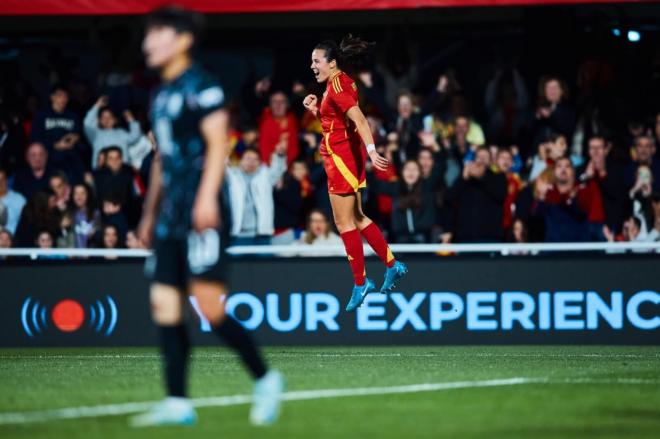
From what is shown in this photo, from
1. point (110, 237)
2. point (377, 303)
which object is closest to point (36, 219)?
point (110, 237)

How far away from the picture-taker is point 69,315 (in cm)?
1491

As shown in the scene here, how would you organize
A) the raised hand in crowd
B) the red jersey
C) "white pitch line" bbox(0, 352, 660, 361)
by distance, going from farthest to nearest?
the raised hand in crowd < "white pitch line" bbox(0, 352, 660, 361) < the red jersey

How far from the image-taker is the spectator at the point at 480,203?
50.8ft

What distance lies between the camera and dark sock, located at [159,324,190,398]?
24.0 feet

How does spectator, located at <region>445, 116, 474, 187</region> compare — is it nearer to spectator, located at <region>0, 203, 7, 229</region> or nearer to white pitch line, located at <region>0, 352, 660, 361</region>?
white pitch line, located at <region>0, 352, 660, 361</region>

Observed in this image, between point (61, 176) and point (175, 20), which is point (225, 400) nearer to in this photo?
point (175, 20)

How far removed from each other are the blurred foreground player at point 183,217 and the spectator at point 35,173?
935 cm

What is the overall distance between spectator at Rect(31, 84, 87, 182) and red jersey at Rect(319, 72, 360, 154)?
5423mm

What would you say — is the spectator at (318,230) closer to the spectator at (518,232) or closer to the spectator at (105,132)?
the spectator at (518,232)

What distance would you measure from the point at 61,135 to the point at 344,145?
5.82m

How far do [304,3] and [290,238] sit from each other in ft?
9.68

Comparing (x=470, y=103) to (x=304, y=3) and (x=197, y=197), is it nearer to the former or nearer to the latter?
(x=304, y=3)

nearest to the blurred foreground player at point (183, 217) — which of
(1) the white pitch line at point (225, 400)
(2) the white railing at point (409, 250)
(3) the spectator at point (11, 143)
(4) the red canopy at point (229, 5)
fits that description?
(1) the white pitch line at point (225, 400)

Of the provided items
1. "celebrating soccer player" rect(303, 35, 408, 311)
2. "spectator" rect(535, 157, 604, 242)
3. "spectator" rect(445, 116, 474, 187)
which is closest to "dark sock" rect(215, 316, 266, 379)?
"celebrating soccer player" rect(303, 35, 408, 311)
